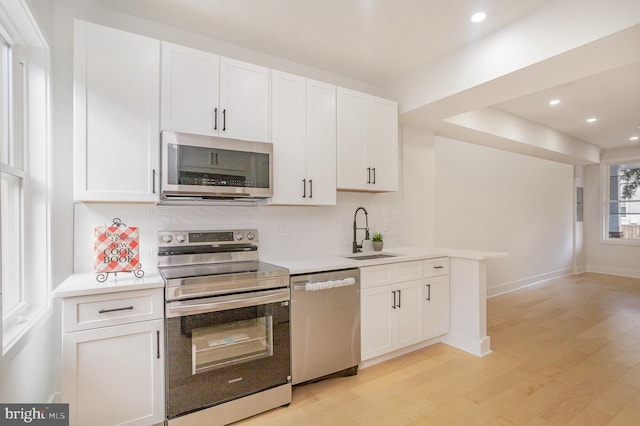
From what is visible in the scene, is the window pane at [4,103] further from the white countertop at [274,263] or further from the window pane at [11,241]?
the white countertop at [274,263]

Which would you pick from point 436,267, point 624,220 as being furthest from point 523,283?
point 436,267

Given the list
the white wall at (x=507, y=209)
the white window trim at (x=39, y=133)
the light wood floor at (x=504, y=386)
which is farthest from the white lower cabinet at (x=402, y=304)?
the white window trim at (x=39, y=133)

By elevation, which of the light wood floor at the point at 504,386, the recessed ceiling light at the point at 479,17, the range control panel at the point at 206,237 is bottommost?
the light wood floor at the point at 504,386

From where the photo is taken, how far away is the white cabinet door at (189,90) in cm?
222

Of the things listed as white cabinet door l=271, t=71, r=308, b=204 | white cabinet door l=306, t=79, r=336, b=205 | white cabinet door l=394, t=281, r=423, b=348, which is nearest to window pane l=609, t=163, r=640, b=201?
white cabinet door l=394, t=281, r=423, b=348

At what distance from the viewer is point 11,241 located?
72.8 inches

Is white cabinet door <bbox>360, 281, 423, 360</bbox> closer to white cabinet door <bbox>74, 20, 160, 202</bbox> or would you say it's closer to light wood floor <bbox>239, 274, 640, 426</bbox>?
light wood floor <bbox>239, 274, 640, 426</bbox>

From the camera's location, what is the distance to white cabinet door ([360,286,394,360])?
2758mm

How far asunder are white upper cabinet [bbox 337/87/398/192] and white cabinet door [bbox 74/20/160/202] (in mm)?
1553

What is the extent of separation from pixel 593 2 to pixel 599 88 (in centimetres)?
230

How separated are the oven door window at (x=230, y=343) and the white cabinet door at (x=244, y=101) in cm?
136

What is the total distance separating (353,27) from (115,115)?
1.86 meters

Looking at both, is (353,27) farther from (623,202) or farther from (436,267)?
(623,202)

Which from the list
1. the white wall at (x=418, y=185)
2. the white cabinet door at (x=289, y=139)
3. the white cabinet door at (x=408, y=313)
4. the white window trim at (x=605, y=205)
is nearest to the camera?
the white cabinet door at (x=289, y=139)
